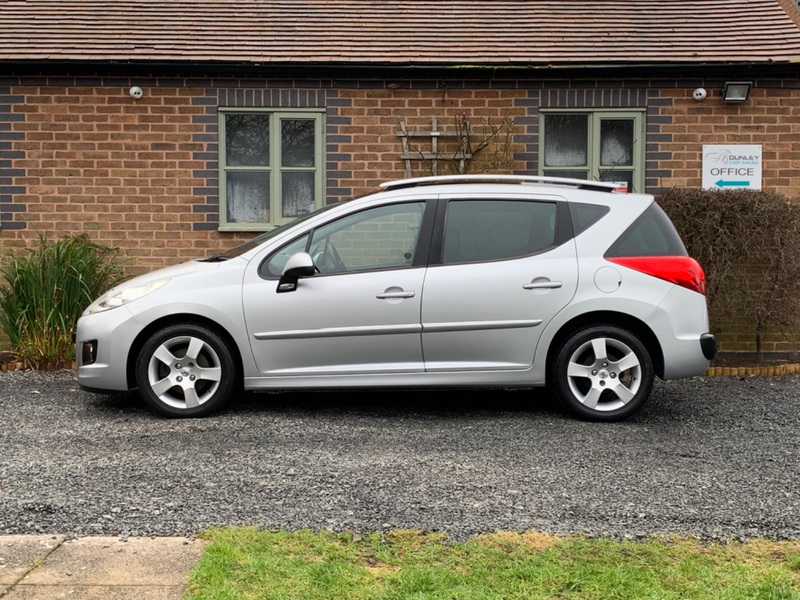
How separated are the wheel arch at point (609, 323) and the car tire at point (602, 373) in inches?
2.3

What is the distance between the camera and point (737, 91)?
9930mm

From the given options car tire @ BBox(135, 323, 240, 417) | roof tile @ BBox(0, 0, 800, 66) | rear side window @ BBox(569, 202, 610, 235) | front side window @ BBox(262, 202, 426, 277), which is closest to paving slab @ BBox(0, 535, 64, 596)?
car tire @ BBox(135, 323, 240, 417)

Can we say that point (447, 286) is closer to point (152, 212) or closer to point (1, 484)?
point (1, 484)

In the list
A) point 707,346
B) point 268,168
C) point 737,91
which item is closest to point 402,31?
point 268,168

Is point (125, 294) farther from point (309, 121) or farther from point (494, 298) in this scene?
point (309, 121)

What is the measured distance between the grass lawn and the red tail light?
2.87 metres

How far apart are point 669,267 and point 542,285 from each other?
90cm

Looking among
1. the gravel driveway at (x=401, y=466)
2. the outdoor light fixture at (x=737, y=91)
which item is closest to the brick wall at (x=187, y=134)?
the outdoor light fixture at (x=737, y=91)

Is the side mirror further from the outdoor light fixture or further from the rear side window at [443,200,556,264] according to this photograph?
the outdoor light fixture

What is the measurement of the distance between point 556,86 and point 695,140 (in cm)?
159

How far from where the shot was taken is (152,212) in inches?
398

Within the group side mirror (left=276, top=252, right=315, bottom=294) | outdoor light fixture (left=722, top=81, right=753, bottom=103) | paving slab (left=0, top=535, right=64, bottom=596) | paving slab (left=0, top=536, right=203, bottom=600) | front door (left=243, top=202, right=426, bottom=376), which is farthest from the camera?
outdoor light fixture (left=722, top=81, right=753, bottom=103)

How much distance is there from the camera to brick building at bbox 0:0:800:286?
32.8 ft

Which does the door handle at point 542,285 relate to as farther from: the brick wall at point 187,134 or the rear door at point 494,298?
the brick wall at point 187,134
